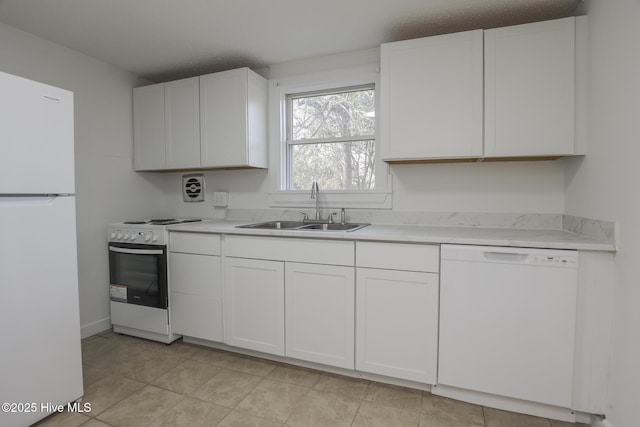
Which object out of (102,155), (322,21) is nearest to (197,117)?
(102,155)

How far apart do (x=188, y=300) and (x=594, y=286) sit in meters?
2.51

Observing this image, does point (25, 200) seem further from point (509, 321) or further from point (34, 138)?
point (509, 321)

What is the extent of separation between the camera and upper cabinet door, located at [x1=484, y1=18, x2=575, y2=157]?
72.0 inches

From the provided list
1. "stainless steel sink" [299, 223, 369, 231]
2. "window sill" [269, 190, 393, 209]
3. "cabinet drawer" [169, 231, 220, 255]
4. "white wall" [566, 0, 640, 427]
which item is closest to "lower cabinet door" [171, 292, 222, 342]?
"cabinet drawer" [169, 231, 220, 255]

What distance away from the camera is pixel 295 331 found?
214 cm

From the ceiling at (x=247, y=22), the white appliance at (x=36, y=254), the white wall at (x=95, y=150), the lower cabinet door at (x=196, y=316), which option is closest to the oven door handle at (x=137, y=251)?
the white wall at (x=95, y=150)

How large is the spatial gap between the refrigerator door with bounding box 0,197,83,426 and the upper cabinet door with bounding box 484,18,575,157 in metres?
2.47

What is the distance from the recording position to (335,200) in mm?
2693

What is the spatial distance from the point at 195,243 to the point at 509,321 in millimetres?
2082

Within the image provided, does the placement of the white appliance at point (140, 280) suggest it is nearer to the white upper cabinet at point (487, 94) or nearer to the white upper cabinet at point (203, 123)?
the white upper cabinet at point (203, 123)

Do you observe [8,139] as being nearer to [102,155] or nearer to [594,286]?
[102,155]

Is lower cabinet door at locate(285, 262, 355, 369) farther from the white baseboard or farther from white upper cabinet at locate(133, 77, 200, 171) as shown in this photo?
the white baseboard

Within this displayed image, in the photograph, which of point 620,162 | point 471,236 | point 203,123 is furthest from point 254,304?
point 620,162

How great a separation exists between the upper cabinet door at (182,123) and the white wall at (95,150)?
46cm
